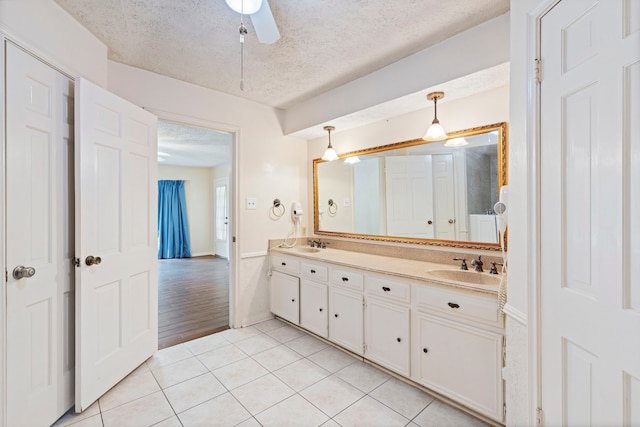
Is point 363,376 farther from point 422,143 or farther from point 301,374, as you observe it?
point 422,143

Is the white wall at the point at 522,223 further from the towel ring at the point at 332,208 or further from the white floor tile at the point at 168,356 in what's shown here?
the white floor tile at the point at 168,356

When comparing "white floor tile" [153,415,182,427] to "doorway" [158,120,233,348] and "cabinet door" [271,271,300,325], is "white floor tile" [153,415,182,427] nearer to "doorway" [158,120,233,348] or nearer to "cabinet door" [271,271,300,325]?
"doorway" [158,120,233,348]

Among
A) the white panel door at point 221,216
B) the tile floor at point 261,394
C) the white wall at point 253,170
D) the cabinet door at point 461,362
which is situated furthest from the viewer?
the white panel door at point 221,216

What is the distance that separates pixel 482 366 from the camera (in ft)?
5.28

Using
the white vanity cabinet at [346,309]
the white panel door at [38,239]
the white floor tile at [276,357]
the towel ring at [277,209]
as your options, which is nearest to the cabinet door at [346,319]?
the white vanity cabinet at [346,309]

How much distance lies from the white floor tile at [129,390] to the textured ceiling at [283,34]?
2.43 m

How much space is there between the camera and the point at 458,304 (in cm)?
170

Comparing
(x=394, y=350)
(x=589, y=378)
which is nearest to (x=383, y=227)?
(x=394, y=350)

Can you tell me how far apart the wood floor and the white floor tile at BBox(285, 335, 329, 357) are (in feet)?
2.82

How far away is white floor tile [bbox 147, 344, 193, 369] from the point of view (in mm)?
2320

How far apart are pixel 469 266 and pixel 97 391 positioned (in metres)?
2.65

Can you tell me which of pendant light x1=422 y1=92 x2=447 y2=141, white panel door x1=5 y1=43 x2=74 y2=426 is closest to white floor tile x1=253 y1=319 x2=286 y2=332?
white panel door x1=5 y1=43 x2=74 y2=426

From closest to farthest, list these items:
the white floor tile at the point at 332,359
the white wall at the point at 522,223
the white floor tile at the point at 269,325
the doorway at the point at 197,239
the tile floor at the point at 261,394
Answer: the white wall at the point at 522,223, the tile floor at the point at 261,394, the white floor tile at the point at 332,359, the white floor tile at the point at 269,325, the doorway at the point at 197,239

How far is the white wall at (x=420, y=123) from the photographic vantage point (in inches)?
80.0
